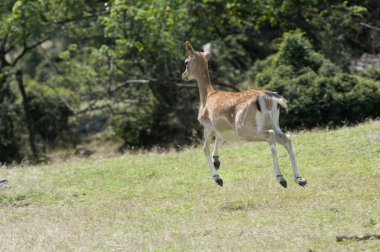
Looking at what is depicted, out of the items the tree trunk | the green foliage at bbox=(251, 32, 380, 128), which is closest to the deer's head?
the green foliage at bbox=(251, 32, 380, 128)

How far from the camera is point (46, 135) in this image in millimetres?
31516

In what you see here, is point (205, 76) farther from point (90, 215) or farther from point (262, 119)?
point (90, 215)

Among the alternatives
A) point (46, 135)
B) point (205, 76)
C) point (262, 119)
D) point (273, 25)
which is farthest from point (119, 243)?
point (46, 135)

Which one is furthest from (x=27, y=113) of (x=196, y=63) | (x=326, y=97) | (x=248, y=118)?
(x=248, y=118)

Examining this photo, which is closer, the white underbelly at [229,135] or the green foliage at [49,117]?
the white underbelly at [229,135]

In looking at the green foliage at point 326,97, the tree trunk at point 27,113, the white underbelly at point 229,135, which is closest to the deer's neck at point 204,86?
the white underbelly at point 229,135

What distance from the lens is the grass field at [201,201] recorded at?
9.72 m

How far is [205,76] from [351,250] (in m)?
6.17

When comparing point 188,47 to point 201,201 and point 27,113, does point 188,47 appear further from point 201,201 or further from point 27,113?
point 27,113

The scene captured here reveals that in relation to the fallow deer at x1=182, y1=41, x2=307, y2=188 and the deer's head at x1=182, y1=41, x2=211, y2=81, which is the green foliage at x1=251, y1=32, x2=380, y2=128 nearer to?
the deer's head at x1=182, y1=41, x2=211, y2=81

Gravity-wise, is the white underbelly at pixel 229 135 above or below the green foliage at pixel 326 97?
above

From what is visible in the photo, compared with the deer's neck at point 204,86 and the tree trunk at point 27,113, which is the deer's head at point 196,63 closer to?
the deer's neck at point 204,86

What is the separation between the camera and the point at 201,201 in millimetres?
→ 12852

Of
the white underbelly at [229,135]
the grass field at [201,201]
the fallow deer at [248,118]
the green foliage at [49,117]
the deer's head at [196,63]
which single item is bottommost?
the green foliage at [49,117]
